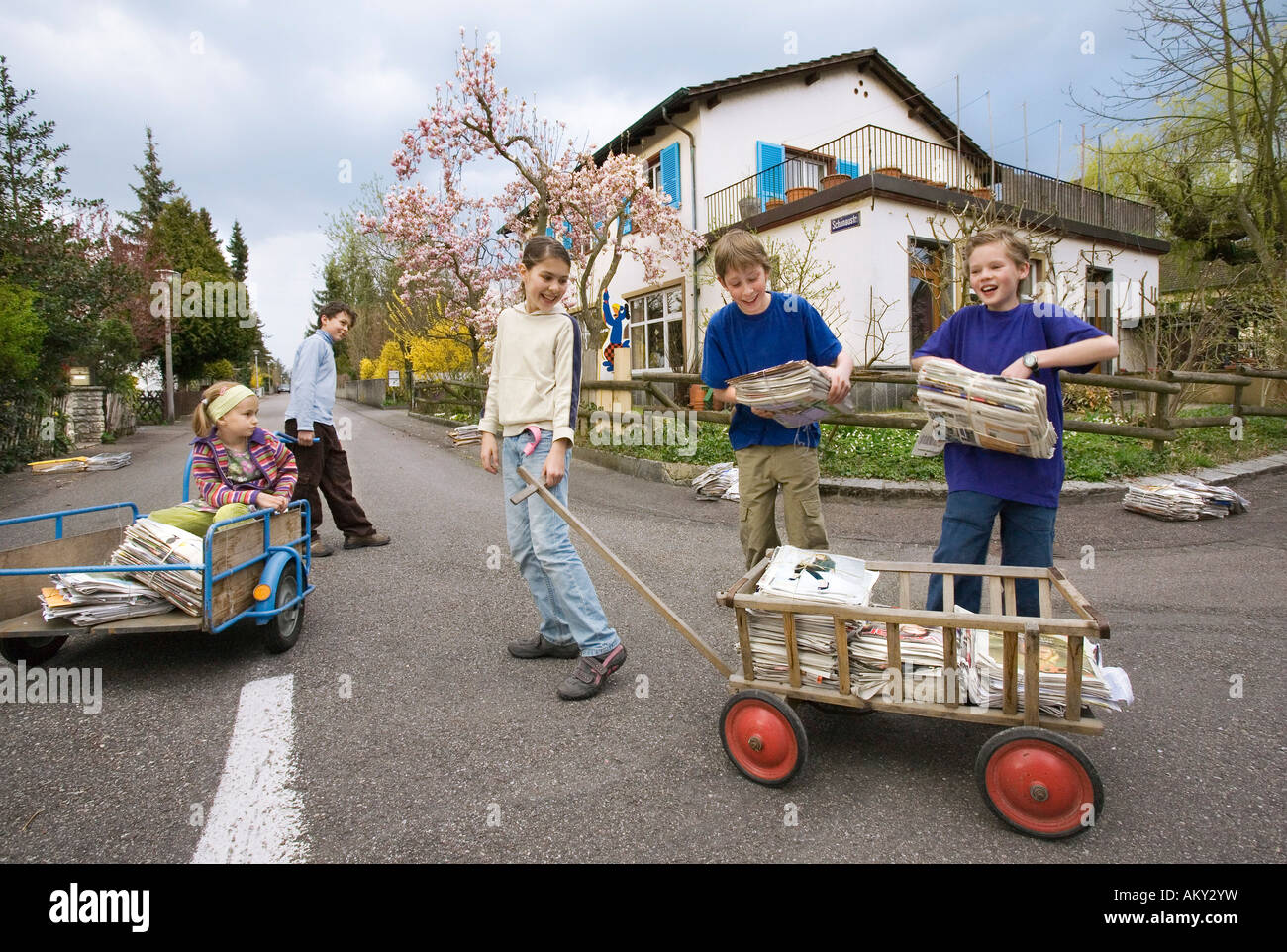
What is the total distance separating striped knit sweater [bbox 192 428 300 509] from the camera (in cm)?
399

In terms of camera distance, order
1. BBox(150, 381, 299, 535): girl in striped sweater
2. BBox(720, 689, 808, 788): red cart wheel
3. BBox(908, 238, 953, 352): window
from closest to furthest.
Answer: BBox(720, 689, 808, 788): red cart wheel < BBox(150, 381, 299, 535): girl in striped sweater < BBox(908, 238, 953, 352): window

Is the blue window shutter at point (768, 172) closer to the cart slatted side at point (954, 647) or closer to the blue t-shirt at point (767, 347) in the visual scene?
the blue t-shirt at point (767, 347)

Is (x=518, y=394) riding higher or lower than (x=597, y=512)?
higher

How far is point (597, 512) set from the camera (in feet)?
25.5

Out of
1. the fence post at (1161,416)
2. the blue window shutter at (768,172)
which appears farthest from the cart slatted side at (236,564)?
the blue window shutter at (768,172)

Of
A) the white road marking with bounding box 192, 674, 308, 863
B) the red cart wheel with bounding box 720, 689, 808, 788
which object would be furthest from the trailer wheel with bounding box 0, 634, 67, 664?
the red cart wheel with bounding box 720, 689, 808, 788

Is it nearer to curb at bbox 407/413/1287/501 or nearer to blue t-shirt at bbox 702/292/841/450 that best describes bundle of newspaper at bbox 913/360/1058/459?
blue t-shirt at bbox 702/292/841/450

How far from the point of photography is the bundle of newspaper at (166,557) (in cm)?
323

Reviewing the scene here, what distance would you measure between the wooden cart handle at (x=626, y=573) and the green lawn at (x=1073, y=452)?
619cm

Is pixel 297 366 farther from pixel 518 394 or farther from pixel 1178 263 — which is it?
pixel 1178 263

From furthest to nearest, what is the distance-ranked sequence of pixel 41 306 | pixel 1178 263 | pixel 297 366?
pixel 1178 263 → pixel 41 306 → pixel 297 366

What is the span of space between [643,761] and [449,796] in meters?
0.70

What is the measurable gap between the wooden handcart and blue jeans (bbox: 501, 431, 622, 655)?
2.51ft
